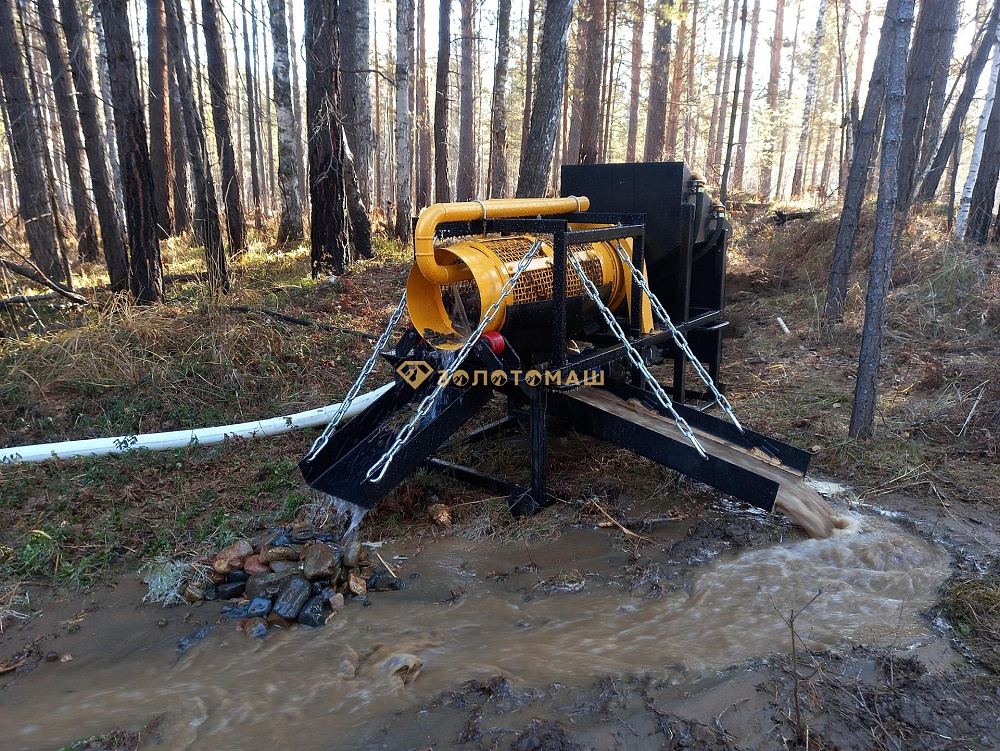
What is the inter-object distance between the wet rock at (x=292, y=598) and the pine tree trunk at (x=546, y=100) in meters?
6.57

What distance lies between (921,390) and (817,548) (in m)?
3.46

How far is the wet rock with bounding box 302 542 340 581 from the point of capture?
438cm

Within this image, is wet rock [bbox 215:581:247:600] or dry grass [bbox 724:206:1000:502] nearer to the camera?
wet rock [bbox 215:581:247:600]

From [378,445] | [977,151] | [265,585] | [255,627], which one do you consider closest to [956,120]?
[977,151]

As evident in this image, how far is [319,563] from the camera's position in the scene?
442cm

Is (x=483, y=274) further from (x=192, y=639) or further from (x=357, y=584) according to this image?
(x=192, y=639)

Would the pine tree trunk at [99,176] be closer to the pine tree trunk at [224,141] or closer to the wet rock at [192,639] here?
the pine tree trunk at [224,141]

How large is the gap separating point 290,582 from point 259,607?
23 cm

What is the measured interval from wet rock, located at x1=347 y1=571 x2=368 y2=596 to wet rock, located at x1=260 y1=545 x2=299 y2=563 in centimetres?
43

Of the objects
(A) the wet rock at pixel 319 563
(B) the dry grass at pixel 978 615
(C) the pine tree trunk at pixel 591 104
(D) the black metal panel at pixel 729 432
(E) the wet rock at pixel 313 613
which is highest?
(C) the pine tree trunk at pixel 591 104

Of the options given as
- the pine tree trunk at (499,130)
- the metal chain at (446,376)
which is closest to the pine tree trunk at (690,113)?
the pine tree trunk at (499,130)

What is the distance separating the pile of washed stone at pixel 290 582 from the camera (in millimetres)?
4152

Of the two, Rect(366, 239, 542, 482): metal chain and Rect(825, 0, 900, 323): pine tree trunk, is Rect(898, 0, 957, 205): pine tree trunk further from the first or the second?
Rect(366, 239, 542, 482): metal chain

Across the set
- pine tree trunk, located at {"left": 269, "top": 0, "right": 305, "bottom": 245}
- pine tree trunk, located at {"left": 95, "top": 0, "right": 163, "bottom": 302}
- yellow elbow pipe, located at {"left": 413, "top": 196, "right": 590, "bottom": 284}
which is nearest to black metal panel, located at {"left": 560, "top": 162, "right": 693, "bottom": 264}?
yellow elbow pipe, located at {"left": 413, "top": 196, "right": 590, "bottom": 284}
